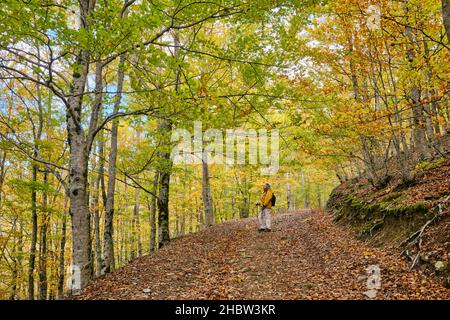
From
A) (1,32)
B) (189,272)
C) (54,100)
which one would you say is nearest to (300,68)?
(189,272)

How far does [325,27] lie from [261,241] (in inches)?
327

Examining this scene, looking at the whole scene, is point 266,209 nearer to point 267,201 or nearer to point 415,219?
point 267,201

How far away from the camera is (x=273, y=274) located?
23.4 feet

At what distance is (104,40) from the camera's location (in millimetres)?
4598

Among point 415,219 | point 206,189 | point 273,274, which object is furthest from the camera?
point 206,189

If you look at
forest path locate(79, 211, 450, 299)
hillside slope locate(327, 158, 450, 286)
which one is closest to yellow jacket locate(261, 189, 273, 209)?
forest path locate(79, 211, 450, 299)

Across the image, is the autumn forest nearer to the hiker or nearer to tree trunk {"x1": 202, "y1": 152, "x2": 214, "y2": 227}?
the hiker

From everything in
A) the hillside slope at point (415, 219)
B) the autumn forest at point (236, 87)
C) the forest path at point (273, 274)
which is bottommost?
the forest path at point (273, 274)

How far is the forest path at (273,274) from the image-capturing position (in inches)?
215

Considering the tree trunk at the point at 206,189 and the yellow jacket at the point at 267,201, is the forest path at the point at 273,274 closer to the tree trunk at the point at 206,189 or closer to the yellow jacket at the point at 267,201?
the yellow jacket at the point at 267,201

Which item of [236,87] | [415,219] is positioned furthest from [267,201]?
[415,219]

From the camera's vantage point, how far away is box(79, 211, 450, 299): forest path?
547 cm

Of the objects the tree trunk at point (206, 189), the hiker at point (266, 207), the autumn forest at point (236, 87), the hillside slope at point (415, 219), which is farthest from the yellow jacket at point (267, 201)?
the tree trunk at point (206, 189)
